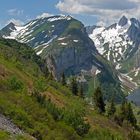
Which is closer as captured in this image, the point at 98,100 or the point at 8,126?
the point at 8,126

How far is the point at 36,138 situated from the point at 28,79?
6079 cm

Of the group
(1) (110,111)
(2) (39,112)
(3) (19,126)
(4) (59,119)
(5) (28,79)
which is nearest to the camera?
(3) (19,126)

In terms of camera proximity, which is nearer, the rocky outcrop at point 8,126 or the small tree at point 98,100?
the rocky outcrop at point 8,126

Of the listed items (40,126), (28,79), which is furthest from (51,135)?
(28,79)

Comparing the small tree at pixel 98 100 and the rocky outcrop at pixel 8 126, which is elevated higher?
the small tree at pixel 98 100

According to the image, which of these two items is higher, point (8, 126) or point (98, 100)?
point (98, 100)

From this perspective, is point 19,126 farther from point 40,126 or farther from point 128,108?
point 128,108

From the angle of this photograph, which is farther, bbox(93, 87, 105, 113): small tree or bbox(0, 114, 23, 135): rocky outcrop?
bbox(93, 87, 105, 113): small tree

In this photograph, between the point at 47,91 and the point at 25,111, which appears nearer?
the point at 25,111

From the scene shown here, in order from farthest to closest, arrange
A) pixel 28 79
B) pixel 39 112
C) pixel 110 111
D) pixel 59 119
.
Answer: pixel 110 111
pixel 28 79
pixel 59 119
pixel 39 112

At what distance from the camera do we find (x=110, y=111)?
165m

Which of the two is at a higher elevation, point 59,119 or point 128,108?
point 128,108

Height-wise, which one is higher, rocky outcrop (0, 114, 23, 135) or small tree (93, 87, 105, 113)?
small tree (93, 87, 105, 113)

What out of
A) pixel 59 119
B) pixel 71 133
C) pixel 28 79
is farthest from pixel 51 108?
pixel 28 79
